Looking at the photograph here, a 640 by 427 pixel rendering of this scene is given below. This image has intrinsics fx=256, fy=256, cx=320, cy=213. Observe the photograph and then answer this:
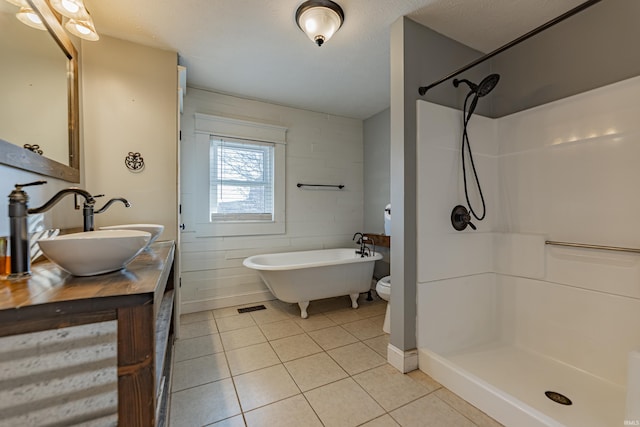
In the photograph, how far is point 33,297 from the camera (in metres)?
0.66

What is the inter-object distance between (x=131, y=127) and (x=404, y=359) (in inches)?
104

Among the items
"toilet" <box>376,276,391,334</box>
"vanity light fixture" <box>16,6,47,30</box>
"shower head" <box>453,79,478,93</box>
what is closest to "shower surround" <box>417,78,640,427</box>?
"shower head" <box>453,79,478,93</box>

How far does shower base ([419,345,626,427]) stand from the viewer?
127 cm

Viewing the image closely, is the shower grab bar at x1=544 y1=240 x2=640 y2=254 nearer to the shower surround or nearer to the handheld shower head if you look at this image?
the shower surround

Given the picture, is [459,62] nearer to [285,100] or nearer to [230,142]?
[285,100]

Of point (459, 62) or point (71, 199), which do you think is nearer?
point (71, 199)

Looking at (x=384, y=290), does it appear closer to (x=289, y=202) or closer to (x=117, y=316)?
(x=289, y=202)

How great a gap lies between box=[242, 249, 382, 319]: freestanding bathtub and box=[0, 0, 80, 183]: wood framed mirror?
1.52 m

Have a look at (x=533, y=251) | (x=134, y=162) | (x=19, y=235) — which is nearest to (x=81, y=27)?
(x=134, y=162)

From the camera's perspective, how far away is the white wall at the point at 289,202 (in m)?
2.77

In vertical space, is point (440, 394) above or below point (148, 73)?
below

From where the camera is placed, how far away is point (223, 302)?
9.53 feet

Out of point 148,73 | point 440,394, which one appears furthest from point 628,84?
point 148,73

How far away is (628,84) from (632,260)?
1011mm
